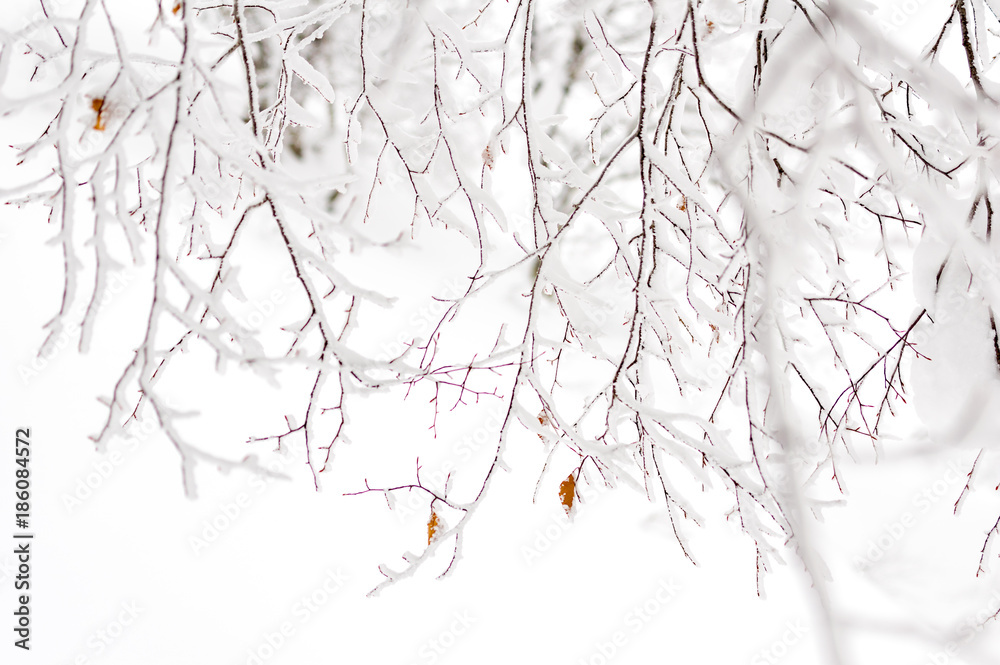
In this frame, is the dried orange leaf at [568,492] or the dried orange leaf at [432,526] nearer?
the dried orange leaf at [432,526]

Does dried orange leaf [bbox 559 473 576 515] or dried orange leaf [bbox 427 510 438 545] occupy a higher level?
dried orange leaf [bbox 559 473 576 515]

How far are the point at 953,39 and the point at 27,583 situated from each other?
15.6 ft

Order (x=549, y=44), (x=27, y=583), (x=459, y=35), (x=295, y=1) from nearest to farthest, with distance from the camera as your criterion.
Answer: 1. (x=459, y=35)
2. (x=295, y=1)
3. (x=27, y=583)
4. (x=549, y=44)

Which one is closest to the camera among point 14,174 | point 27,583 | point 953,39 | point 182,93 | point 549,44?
point 182,93

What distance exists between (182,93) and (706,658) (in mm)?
3501

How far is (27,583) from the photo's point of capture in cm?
296

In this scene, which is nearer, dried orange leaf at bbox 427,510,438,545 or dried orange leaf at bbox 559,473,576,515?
dried orange leaf at bbox 427,510,438,545

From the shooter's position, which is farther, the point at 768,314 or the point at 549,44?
the point at 549,44

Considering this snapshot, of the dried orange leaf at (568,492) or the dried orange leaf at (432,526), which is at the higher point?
the dried orange leaf at (568,492)

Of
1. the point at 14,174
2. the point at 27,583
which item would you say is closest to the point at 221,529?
the point at 27,583

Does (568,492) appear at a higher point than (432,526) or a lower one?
higher

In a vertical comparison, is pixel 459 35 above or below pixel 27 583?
above

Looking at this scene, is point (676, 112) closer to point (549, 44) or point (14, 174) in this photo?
point (14, 174)

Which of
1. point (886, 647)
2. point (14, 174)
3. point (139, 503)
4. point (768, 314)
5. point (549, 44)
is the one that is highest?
point (549, 44)
